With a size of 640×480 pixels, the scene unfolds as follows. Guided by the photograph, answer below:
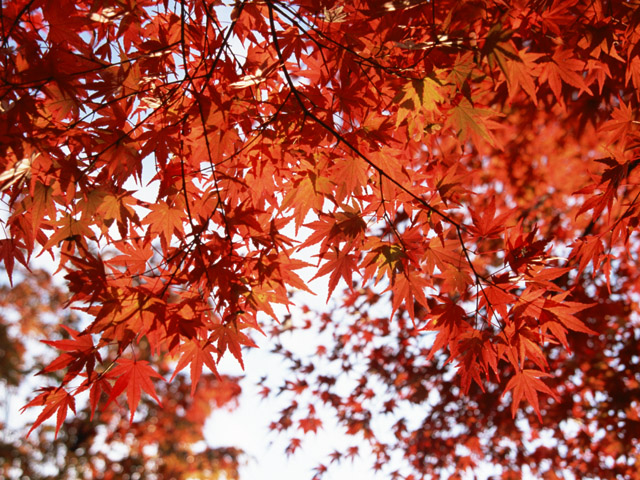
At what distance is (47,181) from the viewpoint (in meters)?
1.61

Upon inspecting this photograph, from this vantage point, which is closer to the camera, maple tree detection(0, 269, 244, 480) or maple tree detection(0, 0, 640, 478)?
maple tree detection(0, 0, 640, 478)

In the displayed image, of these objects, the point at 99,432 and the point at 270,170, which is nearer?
the point at 270,170

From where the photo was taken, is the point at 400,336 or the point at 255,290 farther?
the point at 400,336

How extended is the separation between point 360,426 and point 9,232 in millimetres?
3745

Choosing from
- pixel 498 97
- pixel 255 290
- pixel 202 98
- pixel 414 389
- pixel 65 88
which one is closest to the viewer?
pixel 65 88

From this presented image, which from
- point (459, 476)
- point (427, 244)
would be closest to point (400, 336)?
point (459, 476)

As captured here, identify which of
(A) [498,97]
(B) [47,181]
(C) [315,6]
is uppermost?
(A) [498,97]

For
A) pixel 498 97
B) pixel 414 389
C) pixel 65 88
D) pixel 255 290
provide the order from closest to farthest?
pixel 65 88 < pixel 255 290 < pixel 498 97 < pixel 414 389

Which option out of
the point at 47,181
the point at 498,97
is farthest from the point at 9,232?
the point at 498,97

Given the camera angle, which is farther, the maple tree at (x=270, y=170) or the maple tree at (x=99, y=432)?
the maple tree at (x=99, y=432)

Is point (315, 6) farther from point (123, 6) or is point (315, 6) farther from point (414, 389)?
point (414, 389)

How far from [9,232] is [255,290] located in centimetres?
108

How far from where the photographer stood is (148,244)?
5.61 ft

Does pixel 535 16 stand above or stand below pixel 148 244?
above
